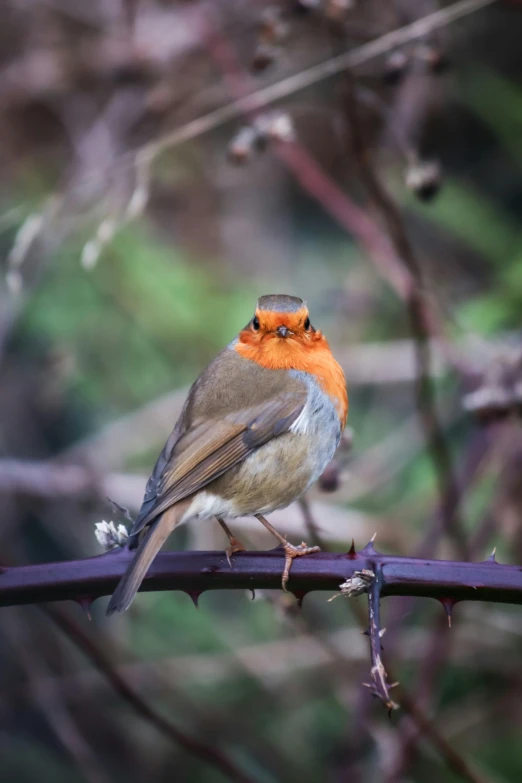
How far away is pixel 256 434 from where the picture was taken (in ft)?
8.64

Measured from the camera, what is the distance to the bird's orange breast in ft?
9.29

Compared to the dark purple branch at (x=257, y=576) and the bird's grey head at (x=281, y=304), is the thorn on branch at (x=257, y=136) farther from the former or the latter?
the dark purple branch at (x=257, y=576)

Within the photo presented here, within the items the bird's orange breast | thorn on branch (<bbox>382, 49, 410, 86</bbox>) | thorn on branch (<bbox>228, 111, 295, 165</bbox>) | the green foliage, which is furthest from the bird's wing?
the green foliage

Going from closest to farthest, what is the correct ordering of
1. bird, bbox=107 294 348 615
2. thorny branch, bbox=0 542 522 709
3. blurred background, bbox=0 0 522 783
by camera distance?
thorny branch, bbox=0 542 522 709, bird, bbox=107 294 348 615, blurred background, bbox=0 0 522 783

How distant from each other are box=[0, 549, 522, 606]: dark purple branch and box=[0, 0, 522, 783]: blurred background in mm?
821

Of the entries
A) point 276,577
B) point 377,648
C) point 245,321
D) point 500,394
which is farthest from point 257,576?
point 245,321

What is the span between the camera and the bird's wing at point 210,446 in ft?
7.75

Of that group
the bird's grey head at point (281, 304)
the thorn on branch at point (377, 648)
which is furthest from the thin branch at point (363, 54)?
the thorn on branch at point (377, 648)

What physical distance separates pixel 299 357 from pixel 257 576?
113cm

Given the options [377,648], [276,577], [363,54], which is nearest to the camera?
[377,648]

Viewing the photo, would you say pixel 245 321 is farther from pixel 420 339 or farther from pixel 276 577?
pixel 276 577

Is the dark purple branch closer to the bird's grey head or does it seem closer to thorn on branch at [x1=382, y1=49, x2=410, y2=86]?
the bird's grey head

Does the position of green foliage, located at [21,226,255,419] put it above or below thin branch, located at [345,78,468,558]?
above

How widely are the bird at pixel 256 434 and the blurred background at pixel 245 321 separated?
8.3 inches
